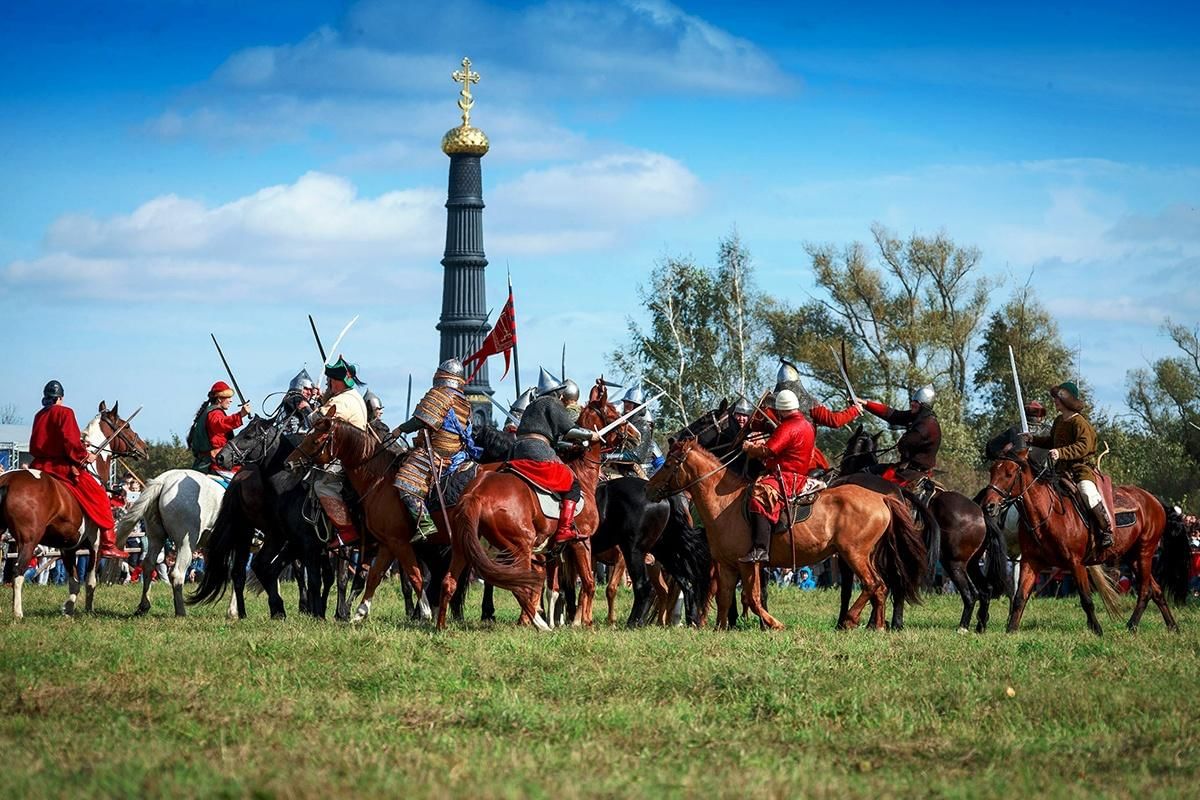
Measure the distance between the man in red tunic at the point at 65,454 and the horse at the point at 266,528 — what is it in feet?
4.29

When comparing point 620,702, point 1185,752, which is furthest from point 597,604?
point 1185,752

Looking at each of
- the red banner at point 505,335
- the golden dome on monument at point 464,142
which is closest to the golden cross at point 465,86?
the golden dome on monument at point 464,142

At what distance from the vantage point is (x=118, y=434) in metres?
19.3

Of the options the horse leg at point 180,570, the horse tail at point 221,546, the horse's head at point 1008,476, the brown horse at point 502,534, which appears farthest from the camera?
the horse leg at point 180,570

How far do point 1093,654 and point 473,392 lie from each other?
150 feet

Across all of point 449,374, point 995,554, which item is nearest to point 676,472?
point 449,374

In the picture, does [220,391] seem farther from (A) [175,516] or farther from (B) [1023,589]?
(B) [1023,589]

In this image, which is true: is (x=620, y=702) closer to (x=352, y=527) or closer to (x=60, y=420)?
(x=352, y=527)

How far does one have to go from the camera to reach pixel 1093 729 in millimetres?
9766

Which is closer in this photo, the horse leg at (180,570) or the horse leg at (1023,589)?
the horse leg at (1023,589)

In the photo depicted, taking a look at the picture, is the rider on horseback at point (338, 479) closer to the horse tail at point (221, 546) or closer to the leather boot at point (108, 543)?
the horse tail at point (221, 546)

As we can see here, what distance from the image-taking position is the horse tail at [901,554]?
660 inches

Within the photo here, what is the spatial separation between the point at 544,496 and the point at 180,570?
15.8 ft

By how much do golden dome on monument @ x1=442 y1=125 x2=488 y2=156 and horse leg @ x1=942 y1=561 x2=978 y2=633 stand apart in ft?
171
